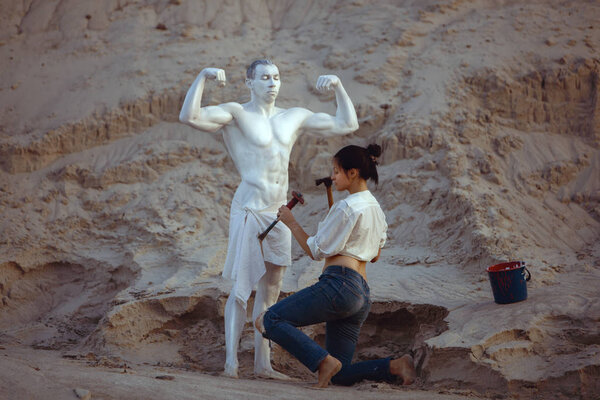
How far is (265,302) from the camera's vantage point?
15.9 ft

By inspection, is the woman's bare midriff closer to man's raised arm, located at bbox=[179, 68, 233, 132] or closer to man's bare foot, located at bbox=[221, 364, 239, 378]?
man's bare foot, located at bbox=[221, 364, 239, 378]

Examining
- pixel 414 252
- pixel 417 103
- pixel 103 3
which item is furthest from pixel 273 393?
pixel 103 3

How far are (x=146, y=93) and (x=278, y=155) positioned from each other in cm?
441

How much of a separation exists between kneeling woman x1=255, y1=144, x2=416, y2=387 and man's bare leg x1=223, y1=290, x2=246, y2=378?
790 millimetres

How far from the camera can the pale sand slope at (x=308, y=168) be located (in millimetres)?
5633

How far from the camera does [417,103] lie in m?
8.35

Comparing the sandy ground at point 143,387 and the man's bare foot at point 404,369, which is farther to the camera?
the man's bare foot at point 404,369

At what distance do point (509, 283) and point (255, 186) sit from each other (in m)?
2.00

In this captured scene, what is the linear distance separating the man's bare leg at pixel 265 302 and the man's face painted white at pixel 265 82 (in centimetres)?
122

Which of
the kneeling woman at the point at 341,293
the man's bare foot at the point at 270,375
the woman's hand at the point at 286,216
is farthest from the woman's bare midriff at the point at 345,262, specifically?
the man's bare foot at the point at 270,375

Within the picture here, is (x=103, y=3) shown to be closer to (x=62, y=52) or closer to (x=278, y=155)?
(x=62, y=52)

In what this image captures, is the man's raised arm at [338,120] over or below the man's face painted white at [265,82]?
below

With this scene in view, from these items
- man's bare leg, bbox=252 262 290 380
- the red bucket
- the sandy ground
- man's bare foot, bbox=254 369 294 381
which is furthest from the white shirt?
the red bucket

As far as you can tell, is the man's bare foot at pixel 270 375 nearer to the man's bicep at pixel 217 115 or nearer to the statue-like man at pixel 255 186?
the statue-like man at pixel 255 186
